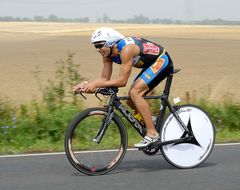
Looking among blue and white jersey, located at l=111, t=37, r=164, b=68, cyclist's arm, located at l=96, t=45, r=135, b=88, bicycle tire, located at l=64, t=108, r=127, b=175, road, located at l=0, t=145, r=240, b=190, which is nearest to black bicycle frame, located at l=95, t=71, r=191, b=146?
bicycle tire, located at l=64, t=108, r=127, b=175

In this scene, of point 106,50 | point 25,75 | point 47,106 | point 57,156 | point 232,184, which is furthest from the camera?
point 25,75

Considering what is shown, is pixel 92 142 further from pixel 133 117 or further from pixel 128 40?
pixel 128 40

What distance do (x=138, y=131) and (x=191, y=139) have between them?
74 centimetres

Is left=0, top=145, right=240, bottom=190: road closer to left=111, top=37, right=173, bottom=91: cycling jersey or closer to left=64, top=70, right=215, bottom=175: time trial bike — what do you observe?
left=64, top=70, right=215, bottom=175: time trial bike

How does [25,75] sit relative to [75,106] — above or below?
below

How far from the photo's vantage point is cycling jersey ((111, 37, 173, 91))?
22.7ft

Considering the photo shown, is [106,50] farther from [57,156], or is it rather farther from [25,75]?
[25,75]

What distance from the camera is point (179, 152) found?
23.7 ft

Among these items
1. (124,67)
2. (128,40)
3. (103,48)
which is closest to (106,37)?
(103,48)

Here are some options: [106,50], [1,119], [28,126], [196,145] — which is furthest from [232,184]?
[1,119]

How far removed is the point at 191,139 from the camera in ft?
23.9

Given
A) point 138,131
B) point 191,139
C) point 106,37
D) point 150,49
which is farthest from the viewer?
point 191,139

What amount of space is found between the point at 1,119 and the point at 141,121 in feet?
13.4

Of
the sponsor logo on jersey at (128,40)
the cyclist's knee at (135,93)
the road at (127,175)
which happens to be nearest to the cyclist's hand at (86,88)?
the cyclist's knee at (135,93)
